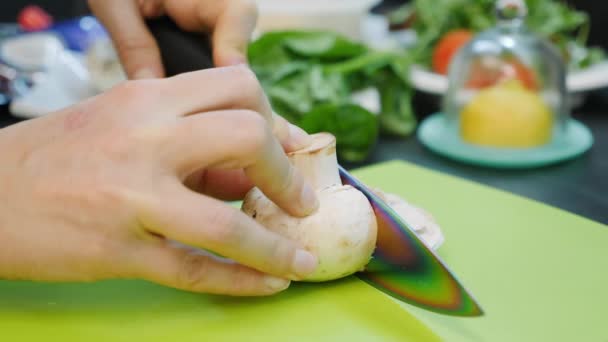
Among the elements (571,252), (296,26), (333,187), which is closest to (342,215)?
(333,187)

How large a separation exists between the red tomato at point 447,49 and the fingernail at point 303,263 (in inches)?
44.1

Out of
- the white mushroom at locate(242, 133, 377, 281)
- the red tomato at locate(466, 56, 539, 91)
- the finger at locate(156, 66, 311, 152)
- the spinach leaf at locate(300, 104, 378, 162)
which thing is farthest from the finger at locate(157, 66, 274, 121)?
the red tomato at locate(466, 56, 539, 91)

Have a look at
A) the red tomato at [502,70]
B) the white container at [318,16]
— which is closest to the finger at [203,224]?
the red tomato at [502,70]

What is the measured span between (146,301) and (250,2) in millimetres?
459

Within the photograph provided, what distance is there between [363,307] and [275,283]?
103 millimetres

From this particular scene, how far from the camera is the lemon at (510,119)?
4.29 ft

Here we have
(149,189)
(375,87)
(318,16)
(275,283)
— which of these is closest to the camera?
(149,189)

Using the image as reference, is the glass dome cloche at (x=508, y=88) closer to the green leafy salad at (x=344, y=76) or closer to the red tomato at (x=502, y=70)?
the red tomato at (x=502, y=70)

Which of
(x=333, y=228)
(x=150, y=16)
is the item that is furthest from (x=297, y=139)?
(x=150, y=16)

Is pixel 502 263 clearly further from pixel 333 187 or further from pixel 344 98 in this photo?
pixel 344 98

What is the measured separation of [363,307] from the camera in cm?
72

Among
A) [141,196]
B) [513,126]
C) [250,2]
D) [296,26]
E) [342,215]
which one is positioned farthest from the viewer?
[296,26]

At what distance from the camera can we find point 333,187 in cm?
77

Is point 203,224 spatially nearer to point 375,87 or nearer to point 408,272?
point 408,272
